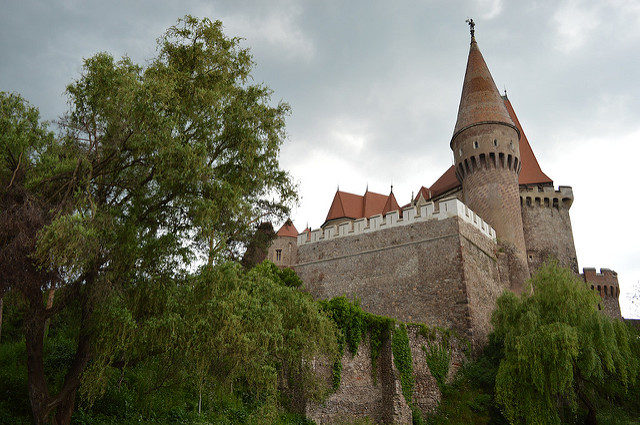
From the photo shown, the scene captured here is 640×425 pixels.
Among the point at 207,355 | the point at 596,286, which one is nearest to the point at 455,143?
the point at 596,286

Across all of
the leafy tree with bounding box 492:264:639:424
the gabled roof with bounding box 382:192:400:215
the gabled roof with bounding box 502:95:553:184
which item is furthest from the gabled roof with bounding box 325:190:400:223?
the leafy tree with bounding box 492:264:639:424

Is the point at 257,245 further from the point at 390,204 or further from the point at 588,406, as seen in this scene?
the point at 390,204

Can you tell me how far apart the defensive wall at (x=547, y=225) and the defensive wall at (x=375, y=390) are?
476 inches

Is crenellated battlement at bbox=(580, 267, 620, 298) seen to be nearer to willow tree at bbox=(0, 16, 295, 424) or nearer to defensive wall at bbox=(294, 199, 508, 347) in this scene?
defensive wall at bbox=(294, 199, 508, 347)

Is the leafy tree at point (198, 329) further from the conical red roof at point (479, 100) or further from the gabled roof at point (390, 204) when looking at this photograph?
the gabled roof at point (390, 204)

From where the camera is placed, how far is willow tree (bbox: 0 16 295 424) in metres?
8.44

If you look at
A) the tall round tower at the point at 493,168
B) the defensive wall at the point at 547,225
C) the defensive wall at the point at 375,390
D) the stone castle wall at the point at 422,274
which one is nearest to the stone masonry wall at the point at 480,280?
the stone castle wall at the point at 422,274

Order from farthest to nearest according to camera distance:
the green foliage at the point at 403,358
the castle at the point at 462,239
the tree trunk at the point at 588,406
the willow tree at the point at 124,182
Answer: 1. the castle at the point at 462,239
2. the green foliage at the point at 403,358
3. the tree trunk at the point at 588,406
4. the willow tree at the point at 124,182

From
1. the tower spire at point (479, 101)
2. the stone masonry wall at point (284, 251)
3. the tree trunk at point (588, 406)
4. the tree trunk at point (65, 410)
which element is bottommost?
the tree trunk at point (588, 406)

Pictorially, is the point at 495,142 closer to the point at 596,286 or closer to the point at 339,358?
the point at 596,286

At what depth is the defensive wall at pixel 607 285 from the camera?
29234 mm

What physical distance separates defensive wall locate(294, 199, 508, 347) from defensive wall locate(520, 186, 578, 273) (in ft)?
13.3

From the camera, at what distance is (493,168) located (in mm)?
25438

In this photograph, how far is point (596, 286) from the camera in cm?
2927
